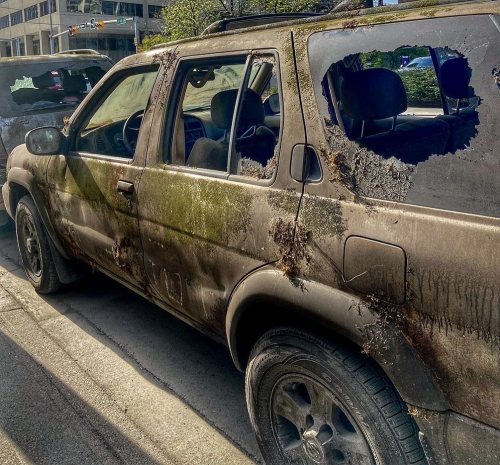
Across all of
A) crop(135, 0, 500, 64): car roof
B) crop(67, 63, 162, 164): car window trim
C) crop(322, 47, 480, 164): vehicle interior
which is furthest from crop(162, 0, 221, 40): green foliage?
crop(322, 47, 480, 164): vehicle interior

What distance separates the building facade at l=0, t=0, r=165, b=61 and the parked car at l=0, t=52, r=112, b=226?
50.5m

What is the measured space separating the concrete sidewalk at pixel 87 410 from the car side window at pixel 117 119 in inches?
51.1

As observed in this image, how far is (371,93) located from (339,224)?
0.56 metres

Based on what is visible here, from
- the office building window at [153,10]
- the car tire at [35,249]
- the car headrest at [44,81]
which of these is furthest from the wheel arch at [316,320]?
the office building window at [153,10]

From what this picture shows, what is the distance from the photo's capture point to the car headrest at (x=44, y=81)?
685cm

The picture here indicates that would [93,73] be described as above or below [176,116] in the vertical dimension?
above

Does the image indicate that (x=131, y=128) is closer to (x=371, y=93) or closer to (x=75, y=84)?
(x=371, y=93)

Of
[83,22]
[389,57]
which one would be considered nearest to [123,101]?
[389,57]

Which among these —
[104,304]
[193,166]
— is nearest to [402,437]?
[193,166]

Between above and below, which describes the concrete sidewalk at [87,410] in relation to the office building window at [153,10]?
below

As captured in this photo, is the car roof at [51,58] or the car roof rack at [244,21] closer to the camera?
the car roof rack at [244,21]

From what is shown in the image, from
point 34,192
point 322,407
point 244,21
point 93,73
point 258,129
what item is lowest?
point 322,407

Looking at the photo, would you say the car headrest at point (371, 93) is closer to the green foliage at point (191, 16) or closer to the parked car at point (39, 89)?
the parked car at point (39, 89)

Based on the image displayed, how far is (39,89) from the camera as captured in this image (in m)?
6.89
